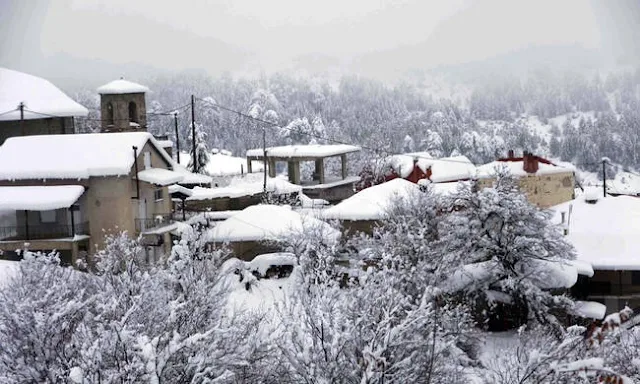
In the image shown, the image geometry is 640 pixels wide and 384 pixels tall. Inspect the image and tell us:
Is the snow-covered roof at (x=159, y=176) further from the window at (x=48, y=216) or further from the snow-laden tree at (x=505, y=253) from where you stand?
the snow-laden tree at (x=505, y=253)

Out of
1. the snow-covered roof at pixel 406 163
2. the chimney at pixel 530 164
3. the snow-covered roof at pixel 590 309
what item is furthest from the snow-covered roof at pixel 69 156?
the snow-covered roof at pixel 406 163

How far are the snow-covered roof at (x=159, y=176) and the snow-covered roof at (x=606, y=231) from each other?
1552cm

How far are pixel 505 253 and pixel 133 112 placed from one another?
23.7 metres

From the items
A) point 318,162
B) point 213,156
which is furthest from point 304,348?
point 213,156

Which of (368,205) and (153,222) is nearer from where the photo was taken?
(153,222)

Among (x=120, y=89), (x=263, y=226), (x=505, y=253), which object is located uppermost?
(x=120, y=89)

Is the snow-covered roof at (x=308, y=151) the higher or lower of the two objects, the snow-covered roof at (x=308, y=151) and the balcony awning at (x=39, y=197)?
the higher

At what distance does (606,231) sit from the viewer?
35250mm

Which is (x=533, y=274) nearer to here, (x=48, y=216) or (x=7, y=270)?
(x=7, y=270)

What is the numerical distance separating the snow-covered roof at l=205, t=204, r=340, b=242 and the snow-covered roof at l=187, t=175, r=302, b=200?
6184 mm

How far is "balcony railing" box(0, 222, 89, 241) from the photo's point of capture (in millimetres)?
33312

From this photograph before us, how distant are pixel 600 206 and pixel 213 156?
5386 centimetres

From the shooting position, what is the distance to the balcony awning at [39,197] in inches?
1284

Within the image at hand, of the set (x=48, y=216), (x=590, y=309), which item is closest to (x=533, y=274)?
(x=590, y=309)
